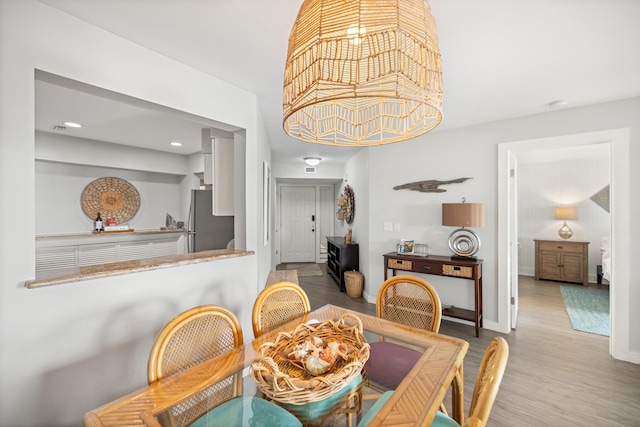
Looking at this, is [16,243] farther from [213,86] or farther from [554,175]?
[554,175]

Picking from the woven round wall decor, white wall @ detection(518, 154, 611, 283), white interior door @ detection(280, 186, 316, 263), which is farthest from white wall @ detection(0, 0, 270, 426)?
white wall @ detection(518, 154, 611, 283)

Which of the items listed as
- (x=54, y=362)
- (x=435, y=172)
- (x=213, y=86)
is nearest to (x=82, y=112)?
(x=213, y=86)

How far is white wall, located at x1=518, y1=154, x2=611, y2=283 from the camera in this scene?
196 inches

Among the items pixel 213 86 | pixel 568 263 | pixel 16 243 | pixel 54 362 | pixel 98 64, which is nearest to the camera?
pixel 16 243

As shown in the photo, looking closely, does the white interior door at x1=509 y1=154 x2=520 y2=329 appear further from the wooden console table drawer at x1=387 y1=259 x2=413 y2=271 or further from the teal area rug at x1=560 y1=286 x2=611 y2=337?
the wooden console table drawer at x1=387 y1=259 x2=413 y2=271

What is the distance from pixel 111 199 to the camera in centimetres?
454

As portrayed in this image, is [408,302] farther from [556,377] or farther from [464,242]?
[464,242]

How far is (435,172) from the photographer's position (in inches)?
138

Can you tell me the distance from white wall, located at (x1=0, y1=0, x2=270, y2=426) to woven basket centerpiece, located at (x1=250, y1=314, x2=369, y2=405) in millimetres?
1051

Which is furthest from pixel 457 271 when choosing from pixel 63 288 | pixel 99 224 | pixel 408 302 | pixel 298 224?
pixel 99 224

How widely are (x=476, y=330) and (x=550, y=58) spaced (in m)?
2.58

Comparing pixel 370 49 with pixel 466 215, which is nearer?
pixel 370 49

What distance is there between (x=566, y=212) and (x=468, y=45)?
5.24 m

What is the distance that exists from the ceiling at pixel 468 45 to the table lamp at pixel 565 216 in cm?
353
